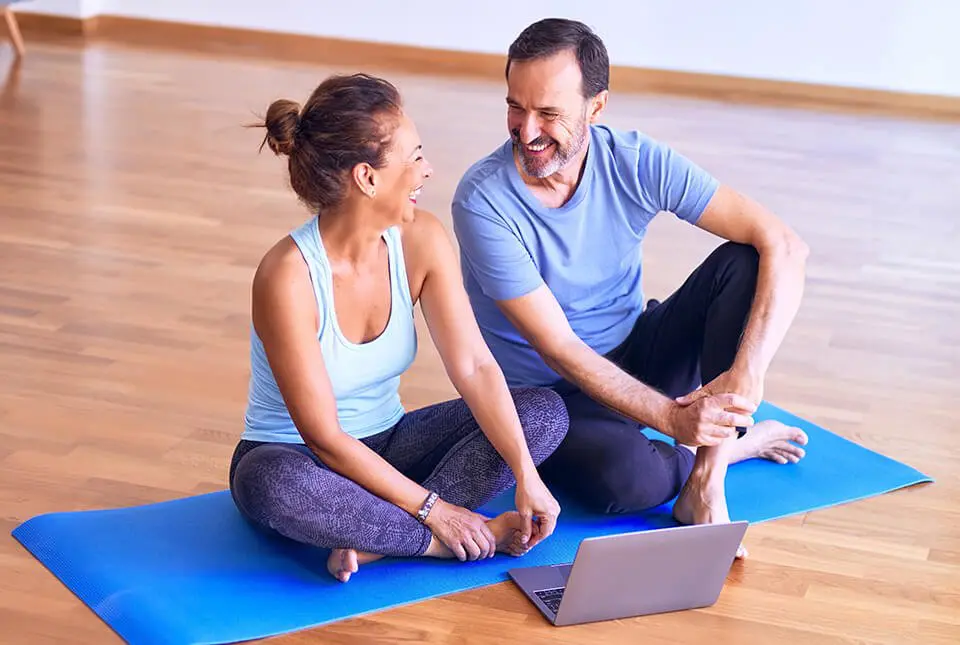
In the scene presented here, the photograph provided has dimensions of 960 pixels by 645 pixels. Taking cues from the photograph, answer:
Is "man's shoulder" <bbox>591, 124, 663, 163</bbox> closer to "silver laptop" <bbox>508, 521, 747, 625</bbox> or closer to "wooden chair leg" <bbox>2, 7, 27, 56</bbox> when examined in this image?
"silver laptop" <bbox>508, 521, 747, 625</bbox>

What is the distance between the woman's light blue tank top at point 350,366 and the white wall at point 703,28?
178 inches

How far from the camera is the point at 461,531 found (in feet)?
7.05

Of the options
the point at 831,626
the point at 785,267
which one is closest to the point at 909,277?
the point at 785,267

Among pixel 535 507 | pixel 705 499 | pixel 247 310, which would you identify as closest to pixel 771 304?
pixel 705 499

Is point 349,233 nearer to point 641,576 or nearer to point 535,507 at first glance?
point 535,507

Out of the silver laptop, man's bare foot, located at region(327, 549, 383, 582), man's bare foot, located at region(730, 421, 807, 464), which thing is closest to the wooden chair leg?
man's bare foot, located at region(730, 421, 807, 464)

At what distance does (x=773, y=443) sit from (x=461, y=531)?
771mm

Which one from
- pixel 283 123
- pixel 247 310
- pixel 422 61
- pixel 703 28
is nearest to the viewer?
pixel 283 123

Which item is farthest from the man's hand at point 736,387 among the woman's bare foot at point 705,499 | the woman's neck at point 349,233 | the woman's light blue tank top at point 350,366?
the woman's neck at point 349,233

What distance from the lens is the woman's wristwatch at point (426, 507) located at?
2.12m

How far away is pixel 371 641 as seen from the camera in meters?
1.97

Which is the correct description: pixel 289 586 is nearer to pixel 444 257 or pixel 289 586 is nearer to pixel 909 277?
pixel 444 257

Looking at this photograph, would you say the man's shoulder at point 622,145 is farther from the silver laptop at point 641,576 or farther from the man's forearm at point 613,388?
the silver laptop at point 641,576

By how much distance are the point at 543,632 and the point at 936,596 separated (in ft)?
2.18
